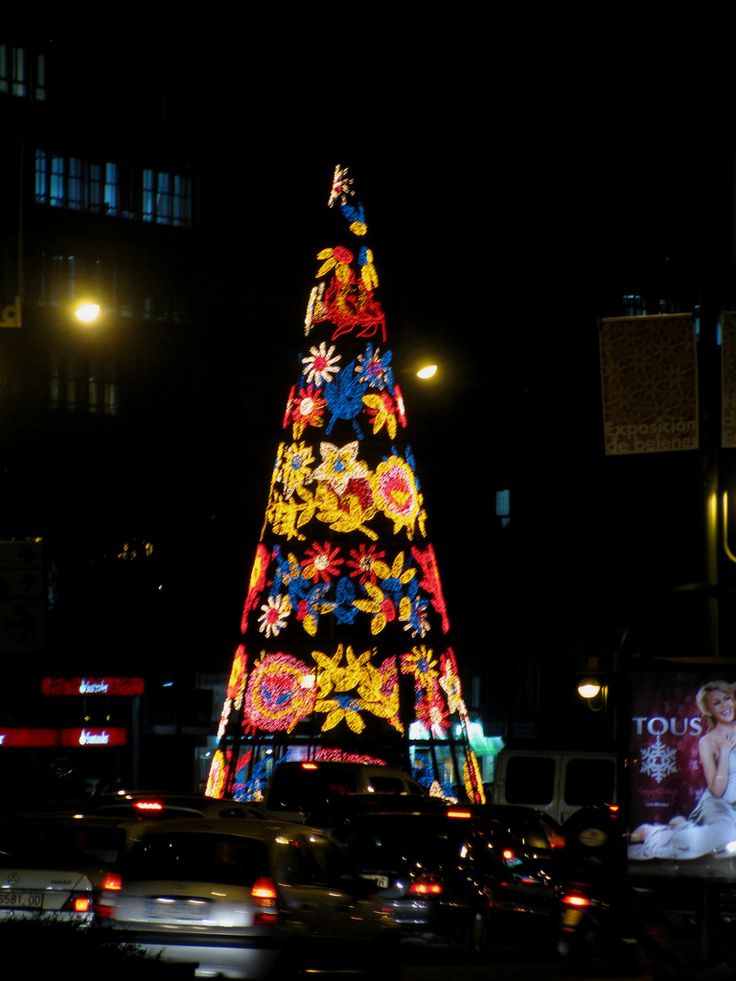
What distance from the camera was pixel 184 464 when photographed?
6031 cm

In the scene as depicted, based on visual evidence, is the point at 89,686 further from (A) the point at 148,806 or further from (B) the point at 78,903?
(B) the point at 78,903

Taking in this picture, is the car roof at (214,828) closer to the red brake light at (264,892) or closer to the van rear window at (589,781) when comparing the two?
the red brake light at (264,892)

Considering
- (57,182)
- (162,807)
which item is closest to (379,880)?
(162,807)

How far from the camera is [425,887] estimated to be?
685 inches

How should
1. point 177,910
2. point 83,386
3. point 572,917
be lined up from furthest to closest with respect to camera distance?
point 83,386, point 572,917, point 177,910

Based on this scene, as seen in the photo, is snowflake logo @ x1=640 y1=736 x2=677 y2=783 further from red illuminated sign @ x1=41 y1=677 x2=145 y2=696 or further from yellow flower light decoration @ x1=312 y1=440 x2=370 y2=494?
red illuminated sign @ x1=41 y1=677 x2=145 y2=696

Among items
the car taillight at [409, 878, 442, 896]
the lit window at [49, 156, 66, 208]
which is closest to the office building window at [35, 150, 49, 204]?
the lit window at [49, 156, 66, 208]

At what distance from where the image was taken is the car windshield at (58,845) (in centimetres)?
1431

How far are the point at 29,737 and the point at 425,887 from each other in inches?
1363

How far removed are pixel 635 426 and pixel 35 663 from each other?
38.4 meters

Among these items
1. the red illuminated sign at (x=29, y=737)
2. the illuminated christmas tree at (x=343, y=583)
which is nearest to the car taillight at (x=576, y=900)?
the illuminated christmas tree at (x=343, y=583)

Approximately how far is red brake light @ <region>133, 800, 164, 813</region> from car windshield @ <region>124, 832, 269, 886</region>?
719 cm

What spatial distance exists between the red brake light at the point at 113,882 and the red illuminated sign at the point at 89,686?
37815 millimetres

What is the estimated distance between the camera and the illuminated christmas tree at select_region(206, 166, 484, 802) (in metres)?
32.2
